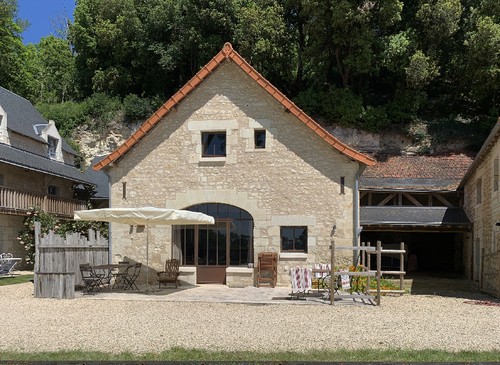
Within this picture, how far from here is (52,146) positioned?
97.0 ft

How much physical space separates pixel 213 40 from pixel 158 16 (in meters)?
5.10

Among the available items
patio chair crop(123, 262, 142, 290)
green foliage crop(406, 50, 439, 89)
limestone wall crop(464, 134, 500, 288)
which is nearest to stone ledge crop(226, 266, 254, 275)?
patio chair crop(123, 262, 142, 290)

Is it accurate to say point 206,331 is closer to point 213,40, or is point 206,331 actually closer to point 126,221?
point 126,221

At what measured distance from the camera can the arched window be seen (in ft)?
54.2

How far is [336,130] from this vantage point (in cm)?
3303

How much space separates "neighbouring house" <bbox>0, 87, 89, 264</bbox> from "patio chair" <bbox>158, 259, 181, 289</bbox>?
10025mm

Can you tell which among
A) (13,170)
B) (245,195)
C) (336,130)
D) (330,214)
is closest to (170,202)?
(245,195)

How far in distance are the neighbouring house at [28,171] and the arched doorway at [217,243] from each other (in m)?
9.96

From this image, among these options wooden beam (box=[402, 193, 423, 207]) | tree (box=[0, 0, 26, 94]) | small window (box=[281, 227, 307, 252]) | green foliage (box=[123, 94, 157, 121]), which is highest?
tree (box=[0, 0, 26, 94])

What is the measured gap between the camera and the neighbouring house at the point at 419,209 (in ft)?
69.5

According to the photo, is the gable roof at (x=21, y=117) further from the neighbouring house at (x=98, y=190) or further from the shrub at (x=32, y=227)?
the shrub at (x=32, y=227)

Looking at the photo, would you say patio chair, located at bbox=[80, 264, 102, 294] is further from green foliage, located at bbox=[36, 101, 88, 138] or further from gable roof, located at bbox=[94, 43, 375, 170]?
green foliage, located at bbox=[36, 101, 88, 138]

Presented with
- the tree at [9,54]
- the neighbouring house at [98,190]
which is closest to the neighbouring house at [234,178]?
the neighbouring house at [98,190]

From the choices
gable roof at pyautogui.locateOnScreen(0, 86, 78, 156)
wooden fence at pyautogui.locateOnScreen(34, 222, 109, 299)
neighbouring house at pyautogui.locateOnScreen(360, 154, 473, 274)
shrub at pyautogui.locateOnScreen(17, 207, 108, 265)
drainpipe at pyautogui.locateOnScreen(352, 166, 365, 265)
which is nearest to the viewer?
wooden fence at pyautogui.locateOnScreen(34, 222, 109, 299)
